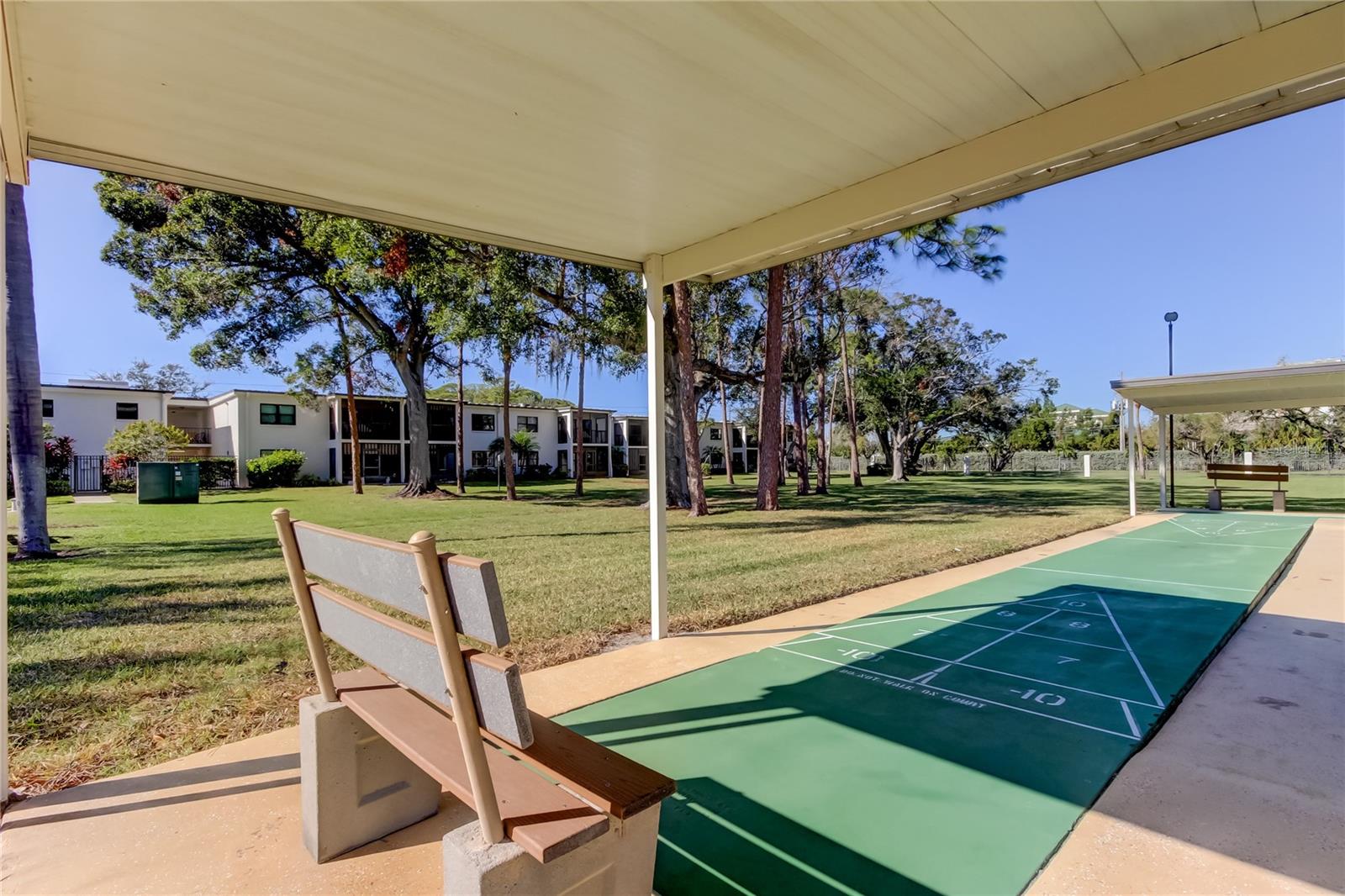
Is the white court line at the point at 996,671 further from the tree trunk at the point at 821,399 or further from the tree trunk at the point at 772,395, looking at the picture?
the tree trunk at the point at 821,399

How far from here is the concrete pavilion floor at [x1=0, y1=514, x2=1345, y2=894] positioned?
6.24ft

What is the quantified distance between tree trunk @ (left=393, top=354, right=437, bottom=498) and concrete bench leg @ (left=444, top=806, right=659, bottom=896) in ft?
69.8

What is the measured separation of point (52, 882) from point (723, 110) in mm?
3445

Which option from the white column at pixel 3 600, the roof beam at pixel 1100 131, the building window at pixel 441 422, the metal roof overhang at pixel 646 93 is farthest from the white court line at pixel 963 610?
the building window at pixel 441 422

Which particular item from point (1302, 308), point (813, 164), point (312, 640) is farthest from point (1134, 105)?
point (1302, 308)

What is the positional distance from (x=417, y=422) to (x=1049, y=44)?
2157 centimetres

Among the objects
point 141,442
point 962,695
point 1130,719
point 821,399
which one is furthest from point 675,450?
point 141,442

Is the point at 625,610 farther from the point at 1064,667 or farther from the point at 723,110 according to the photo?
the point at 723,110

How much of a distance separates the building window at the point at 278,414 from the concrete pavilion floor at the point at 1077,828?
102 ft

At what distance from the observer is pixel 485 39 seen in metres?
1.96

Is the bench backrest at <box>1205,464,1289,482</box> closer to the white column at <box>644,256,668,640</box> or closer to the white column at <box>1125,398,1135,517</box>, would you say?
the white column at <box>1125,398,1135,517</box>

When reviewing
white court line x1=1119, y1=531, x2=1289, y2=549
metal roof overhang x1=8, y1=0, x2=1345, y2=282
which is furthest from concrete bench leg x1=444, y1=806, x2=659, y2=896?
white court line x1=1119, y1=531, x2=1289, y2=549

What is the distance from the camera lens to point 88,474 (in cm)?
2162

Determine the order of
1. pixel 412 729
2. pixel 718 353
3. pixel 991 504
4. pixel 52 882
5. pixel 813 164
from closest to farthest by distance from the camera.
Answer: pixel 412 729 → pixel 52 882 → pixel 813 164 → pixel 991 504 → pixel 718 353
